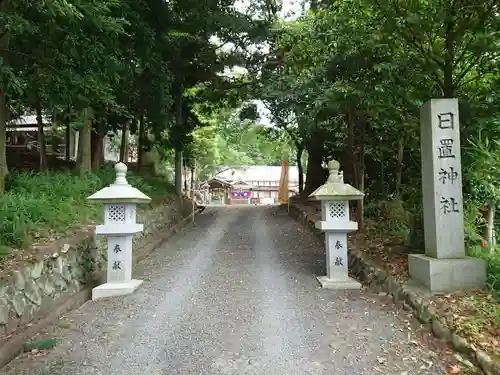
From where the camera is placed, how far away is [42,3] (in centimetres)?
450

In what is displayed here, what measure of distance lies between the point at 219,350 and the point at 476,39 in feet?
16.1

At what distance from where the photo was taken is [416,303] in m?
4.22

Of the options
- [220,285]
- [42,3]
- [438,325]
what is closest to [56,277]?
[220,285]

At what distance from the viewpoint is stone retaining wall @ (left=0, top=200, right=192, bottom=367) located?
3.80 metres

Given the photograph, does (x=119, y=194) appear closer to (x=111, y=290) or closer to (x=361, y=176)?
(x=111, y=290)

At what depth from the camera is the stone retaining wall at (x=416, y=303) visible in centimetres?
302

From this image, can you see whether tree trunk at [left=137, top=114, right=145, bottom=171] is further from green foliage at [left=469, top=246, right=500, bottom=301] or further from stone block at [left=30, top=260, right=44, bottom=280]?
green foliage at [left=469, top=246, right=500, bottom=301]

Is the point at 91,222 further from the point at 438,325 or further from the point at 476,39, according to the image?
the point at 476,39

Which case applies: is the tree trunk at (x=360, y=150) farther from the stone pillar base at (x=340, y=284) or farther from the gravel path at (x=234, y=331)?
the stone pillar base at (x=340, y=284)

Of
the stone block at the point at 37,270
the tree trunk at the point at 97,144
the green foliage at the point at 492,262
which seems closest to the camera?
the green foliage at the point at 492,262

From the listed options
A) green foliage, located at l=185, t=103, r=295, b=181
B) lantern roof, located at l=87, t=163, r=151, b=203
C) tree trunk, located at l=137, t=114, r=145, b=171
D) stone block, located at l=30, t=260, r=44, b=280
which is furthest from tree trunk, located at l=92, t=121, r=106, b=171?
stone block, located at l=30, t=260, r=44, b=280

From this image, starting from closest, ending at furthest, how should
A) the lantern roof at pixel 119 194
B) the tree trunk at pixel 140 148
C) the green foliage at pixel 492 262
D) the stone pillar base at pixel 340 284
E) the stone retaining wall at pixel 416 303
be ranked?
the stone retaining wall at pixel 416 303 → the green foliage at pixel 492 262 → the lantern roof at pixel 119 194 → the stone pillar base at pixel 340 284 → the tree trunk at pixel 140 148

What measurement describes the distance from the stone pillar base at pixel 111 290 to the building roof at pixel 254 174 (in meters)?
32.5

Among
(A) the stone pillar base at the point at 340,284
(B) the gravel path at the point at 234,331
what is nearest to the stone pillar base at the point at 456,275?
(B) the gravel path at the point at 234,331
